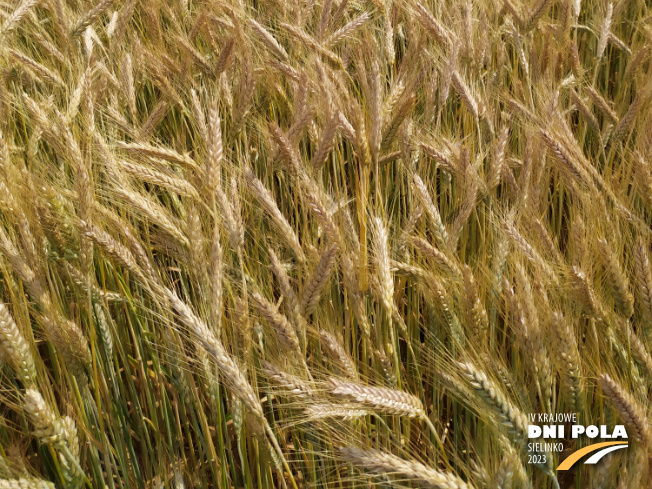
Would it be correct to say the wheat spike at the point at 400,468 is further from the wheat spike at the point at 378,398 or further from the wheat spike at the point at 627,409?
the wheat spike at the point at 627,409

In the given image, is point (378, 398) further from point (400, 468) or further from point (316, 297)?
point (316, 297)

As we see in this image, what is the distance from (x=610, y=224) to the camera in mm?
1294

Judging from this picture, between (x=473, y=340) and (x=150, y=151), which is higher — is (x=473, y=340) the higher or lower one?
the lower one

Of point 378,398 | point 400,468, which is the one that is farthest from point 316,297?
point 400,468

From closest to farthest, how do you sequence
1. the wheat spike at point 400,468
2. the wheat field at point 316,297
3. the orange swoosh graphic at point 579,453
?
1. the wheat spike at point 400,468
2. the wheat field at point 316,297
3. the orange swoosh graphic at point 579,453

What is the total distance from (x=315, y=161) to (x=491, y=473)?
76cm

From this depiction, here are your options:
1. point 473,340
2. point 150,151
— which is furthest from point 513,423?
point 150,151

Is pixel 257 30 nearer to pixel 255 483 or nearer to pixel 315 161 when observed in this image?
pixel 315 161

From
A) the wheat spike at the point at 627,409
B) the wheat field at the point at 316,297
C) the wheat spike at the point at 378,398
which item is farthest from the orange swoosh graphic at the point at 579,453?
the wheat spike at the point at 378,398

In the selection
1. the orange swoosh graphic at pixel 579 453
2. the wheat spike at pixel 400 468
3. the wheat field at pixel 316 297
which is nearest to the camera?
the wheat spike at pixel 400 468

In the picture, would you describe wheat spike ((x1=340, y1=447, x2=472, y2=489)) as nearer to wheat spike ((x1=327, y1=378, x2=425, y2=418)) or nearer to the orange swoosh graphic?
wheat spike ((x1=327, y1=378, x2=425, y2=418))

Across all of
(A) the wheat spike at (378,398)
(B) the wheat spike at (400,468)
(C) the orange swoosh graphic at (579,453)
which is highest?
(A) the wheat spike at (378,398)

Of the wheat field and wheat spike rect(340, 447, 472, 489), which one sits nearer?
wheat spike rect(340, 447, 472, 489)

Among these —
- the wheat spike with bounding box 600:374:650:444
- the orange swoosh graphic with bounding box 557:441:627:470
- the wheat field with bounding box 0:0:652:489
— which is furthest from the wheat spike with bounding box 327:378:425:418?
the orange swoosh graphic with bounding box 557:441:627:470
